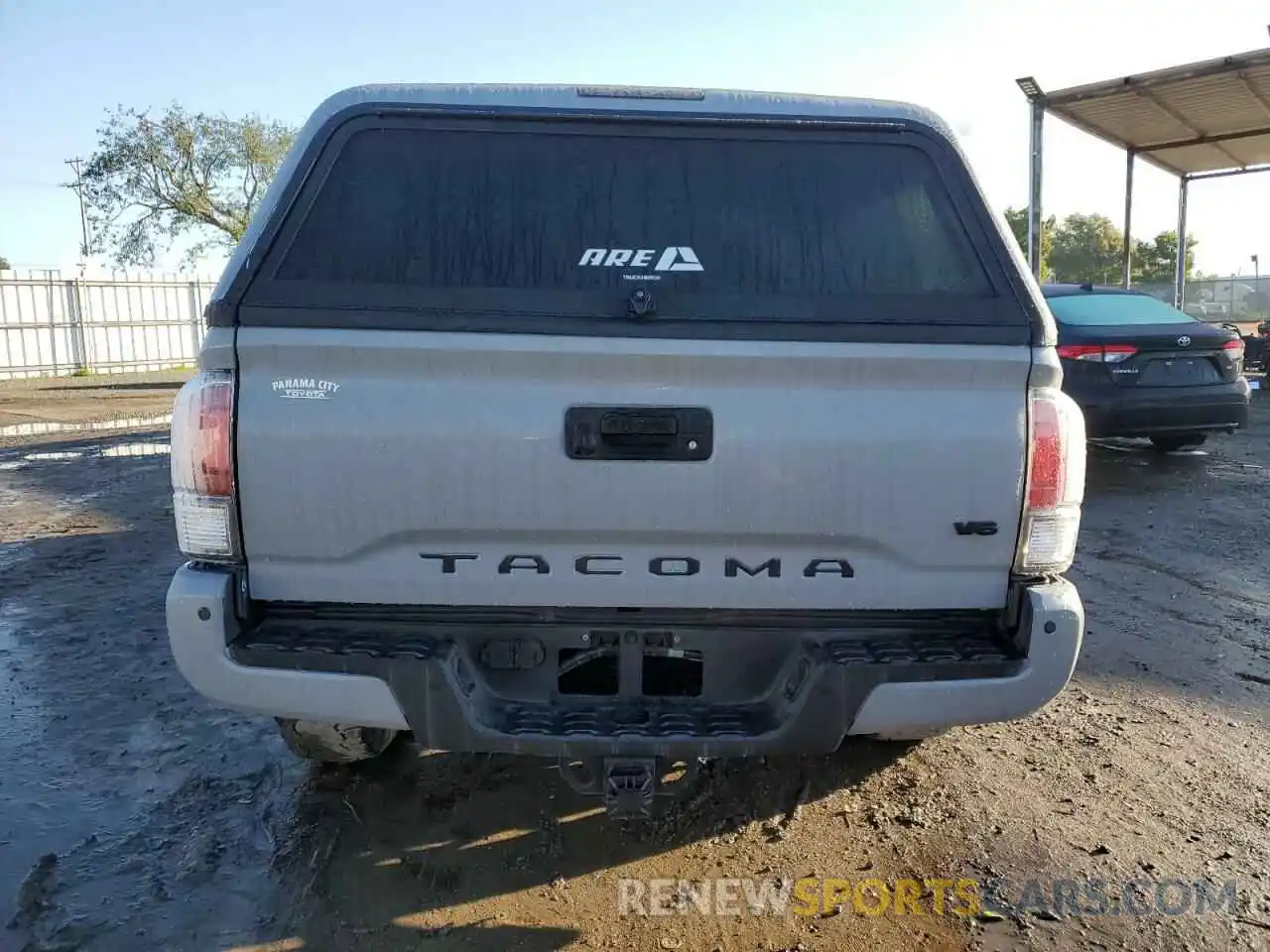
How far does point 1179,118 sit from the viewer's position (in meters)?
13.7

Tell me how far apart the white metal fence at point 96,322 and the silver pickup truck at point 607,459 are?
80.6 ft

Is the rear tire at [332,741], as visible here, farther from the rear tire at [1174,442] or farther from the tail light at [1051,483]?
the rear tire at [1174,442]

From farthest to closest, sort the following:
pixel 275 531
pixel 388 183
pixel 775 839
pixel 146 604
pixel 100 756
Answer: pixel 146 604 < pixel 100 756 < pixel 775 839 < pixel 388 183 < pixel 275 531

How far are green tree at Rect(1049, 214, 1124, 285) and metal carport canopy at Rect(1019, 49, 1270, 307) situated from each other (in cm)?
3767

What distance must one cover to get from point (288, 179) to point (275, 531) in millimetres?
979

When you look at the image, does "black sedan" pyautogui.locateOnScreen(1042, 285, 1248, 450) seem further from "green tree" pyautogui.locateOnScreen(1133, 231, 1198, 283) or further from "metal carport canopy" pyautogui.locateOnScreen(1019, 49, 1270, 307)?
"green tree" pyautogui.locateOnScreen(1133, 231, 1198, 283)

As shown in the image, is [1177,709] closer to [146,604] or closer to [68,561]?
[146,604]

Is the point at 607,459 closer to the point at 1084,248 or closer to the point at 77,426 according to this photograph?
the point at 77,426

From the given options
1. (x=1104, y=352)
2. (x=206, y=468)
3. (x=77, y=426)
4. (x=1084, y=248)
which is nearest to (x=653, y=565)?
(x=206, y=468)

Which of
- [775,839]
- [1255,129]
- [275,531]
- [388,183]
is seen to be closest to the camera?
[275,531]

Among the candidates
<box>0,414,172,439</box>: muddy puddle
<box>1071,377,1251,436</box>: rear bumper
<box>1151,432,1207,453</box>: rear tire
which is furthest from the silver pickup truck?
<box>0,414,172,439</box>: muddy puddle

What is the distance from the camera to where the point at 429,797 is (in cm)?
344

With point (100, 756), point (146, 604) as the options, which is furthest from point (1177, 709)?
point (146, 604)

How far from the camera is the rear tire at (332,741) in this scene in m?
3.25
